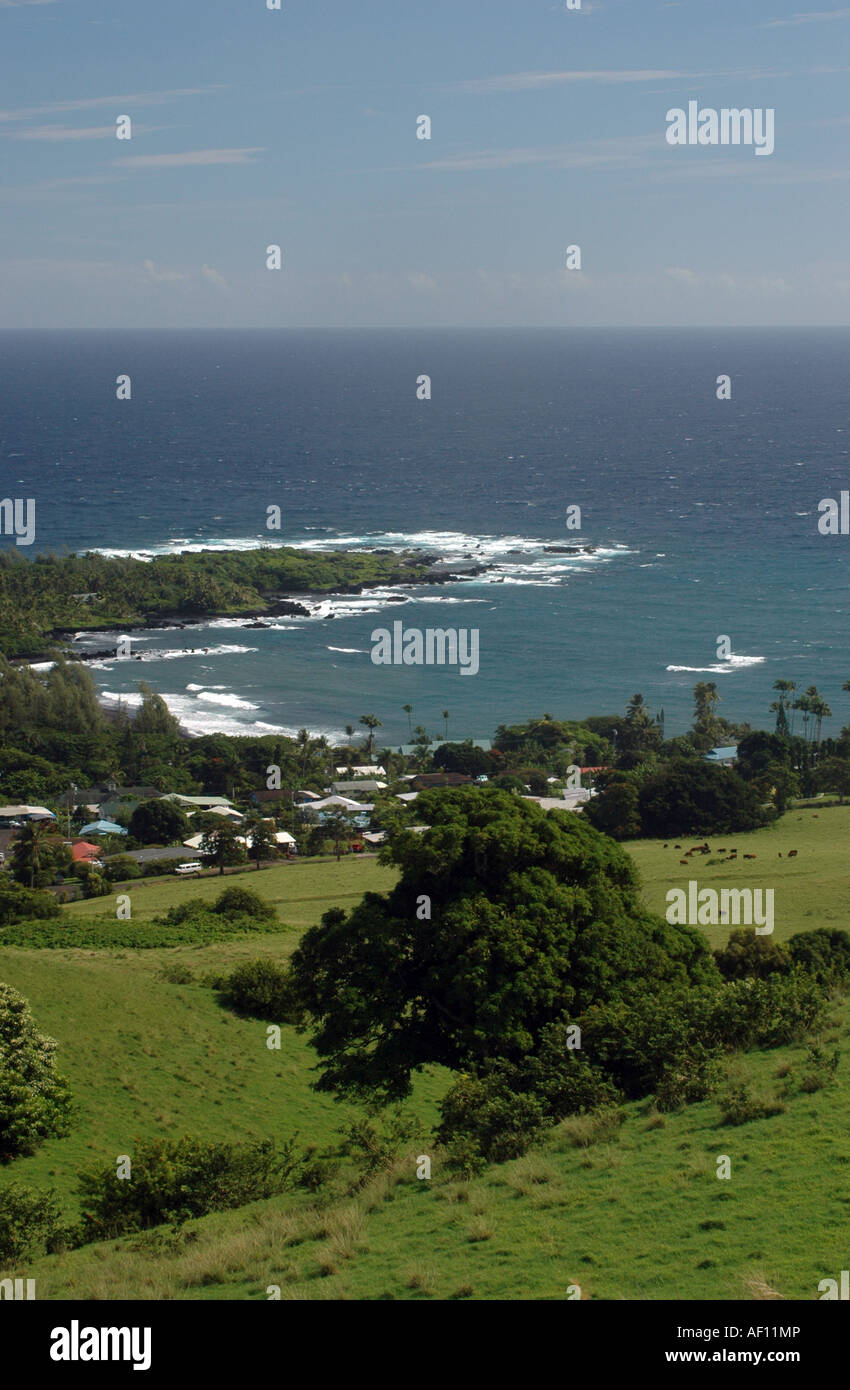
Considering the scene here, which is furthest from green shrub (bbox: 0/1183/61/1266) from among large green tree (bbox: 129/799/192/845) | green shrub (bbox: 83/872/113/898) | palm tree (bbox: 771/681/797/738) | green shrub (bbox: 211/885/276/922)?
palm tree (bbox: 771/681/797/738)

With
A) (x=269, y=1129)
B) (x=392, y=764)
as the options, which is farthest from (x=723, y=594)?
(x=269, y=1129)

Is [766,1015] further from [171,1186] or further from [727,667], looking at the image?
[727,667]

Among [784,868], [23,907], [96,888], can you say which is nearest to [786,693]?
[784,868]

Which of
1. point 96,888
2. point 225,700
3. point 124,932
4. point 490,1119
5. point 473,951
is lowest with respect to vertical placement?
point 96,888

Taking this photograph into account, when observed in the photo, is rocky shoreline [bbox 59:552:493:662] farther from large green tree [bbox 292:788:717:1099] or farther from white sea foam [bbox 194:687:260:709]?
large green tree [bbox 292:788:717:1099]

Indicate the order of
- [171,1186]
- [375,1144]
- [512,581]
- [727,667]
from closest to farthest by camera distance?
[171,1186], [375,1144], [727,667], [512,581]

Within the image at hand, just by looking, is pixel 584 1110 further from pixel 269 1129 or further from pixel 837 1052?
pixel 269 1129
